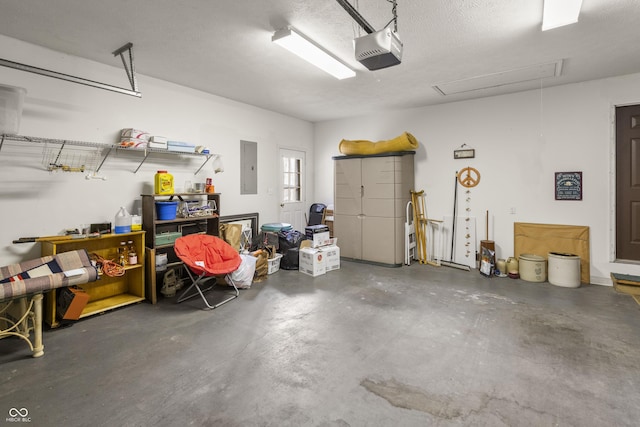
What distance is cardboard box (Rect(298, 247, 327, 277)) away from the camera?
507cm

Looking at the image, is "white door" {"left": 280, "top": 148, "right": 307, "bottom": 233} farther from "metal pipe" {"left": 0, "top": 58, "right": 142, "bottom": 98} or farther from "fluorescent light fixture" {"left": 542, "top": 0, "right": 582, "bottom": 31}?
"fluorescent light fixture" {"left": 542, "top": 0, "right": 582, "bottom": 31}

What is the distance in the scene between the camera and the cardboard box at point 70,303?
124 inches

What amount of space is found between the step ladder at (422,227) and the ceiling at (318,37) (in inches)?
81.3

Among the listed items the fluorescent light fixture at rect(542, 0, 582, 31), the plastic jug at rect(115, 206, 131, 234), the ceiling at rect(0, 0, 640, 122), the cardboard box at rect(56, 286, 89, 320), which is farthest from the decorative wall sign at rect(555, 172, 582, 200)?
the cardboard box at rect(56, 286, 89, 320)

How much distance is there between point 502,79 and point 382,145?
2.04 m

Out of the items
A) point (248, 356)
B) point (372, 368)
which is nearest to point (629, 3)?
point (372, 368)

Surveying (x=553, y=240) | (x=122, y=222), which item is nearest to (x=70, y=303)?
(x=122, y=222)

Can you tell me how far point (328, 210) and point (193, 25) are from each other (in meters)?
4.51

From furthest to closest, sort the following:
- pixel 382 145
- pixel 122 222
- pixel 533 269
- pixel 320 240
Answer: pixel 382 145 → pixel 320 240 → pixel 533 269 → pixel 122 222

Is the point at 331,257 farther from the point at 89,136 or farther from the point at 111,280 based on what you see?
the point at 89,136

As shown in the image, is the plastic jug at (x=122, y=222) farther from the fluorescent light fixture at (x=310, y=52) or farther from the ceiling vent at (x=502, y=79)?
the ceiling vent at (x=502, y=79)

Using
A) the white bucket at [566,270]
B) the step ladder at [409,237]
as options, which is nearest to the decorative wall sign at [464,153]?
the step ladder at [409,237]

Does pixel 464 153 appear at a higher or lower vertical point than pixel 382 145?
lower

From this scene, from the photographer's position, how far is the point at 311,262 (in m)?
5.09
